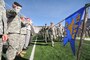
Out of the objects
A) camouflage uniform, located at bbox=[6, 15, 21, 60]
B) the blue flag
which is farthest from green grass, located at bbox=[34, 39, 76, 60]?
the blue flag

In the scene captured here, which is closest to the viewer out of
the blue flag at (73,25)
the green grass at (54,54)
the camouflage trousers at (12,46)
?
the blue flag at (73,25)

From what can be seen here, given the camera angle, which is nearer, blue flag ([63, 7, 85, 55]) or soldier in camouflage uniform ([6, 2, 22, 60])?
blue flag ([63, 7, 85, 55])

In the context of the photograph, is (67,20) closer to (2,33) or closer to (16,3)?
(2,33)

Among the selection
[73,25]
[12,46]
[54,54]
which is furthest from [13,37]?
[54,54]

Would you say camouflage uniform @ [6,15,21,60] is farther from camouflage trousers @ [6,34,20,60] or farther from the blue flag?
the blue flag

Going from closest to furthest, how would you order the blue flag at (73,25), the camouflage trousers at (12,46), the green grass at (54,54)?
1. the blue flag at (73,25)
2. the camouflage trousers at (12,46)
3. the green grass at (54,54)

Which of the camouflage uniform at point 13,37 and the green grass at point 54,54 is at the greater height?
the camouflage uniform at point 13,37

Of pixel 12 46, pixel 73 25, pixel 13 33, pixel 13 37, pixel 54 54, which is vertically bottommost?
pixel 54 54

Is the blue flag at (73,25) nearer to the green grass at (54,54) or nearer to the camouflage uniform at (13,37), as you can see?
the camouflage uniform at (13,37)


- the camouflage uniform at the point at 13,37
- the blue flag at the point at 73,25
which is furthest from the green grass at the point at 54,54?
the blue flag at the point at 73,25

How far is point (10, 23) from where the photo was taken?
950cm

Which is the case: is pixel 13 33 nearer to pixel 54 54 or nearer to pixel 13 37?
pixel 13 37

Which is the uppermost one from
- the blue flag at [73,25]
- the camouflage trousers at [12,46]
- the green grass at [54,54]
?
the blue flag at [73,25]

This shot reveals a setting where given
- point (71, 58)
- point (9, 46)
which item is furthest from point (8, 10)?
point (71, 58)
